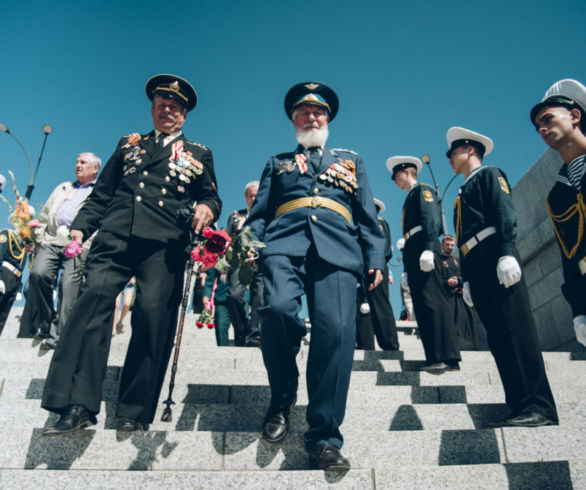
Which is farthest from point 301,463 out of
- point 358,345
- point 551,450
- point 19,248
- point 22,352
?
point 19,248

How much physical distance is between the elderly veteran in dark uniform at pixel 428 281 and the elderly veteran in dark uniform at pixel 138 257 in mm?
2381

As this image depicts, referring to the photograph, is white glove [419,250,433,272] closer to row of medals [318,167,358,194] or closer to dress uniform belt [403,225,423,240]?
dress uniform belt [403,225,423,240]

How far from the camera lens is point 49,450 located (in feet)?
9.20

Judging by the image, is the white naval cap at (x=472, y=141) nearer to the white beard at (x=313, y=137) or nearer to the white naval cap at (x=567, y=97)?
the white naval cap at (x=567, y=97)

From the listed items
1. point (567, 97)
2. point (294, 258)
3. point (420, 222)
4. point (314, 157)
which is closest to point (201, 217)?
point (294, 258)

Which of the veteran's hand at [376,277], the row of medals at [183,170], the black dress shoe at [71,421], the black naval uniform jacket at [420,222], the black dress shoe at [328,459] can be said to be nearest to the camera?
the black dress shoe at [328,459]

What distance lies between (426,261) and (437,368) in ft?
3.26

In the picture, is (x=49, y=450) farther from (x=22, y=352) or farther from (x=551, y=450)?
(x=551, y=450)

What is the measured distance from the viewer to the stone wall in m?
8.49

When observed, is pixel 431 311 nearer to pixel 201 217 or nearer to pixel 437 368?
pixel 437 368

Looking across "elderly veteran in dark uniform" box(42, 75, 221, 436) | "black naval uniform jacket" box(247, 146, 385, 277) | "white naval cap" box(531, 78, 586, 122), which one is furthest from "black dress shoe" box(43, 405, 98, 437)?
"white naval cap" box(531, 78, 586, 122)

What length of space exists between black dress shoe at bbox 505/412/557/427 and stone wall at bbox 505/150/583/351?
5.33m

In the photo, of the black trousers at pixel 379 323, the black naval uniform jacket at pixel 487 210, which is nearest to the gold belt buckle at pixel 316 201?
the black naval uniform jacket at pixel 487 210

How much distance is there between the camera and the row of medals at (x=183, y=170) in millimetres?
3680
